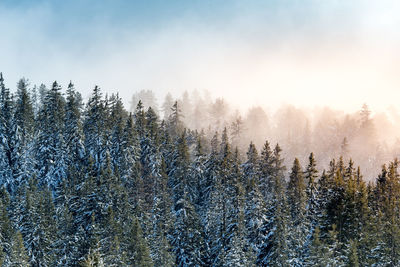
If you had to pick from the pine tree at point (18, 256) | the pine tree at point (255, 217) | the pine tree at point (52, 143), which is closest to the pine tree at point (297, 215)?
the pine tree at point (255, 217)

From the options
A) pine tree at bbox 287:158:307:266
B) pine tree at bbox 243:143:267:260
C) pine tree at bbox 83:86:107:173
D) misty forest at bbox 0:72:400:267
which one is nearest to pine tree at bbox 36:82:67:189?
misty forest at bbox 0:72:400:267

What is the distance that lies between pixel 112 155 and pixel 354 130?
9077 centimetres

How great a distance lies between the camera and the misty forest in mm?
49625

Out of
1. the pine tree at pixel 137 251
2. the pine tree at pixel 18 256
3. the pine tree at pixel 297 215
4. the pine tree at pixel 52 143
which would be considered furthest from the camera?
the pine tree at pixel 52 143

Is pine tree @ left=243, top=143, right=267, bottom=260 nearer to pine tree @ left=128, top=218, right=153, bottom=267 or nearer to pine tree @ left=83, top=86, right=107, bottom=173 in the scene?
pine tree @ left=128, top=218, right=153, bottom=267

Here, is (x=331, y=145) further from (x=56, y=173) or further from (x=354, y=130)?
(x=56, y=173)

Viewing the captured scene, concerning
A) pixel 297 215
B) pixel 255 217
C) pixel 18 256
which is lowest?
pixel 18 256

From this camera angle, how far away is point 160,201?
67.3 meters

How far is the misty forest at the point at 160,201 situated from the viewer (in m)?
49.6

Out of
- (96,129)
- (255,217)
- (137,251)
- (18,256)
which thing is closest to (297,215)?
(255,217)

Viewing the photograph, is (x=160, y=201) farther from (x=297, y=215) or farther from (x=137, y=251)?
(x=297, y=215)

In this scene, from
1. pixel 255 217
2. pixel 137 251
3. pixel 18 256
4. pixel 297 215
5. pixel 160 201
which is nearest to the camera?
pixel 18 256

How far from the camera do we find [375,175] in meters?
121

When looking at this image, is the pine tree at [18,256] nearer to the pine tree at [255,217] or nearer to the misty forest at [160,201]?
the misty forest at [160,201]
